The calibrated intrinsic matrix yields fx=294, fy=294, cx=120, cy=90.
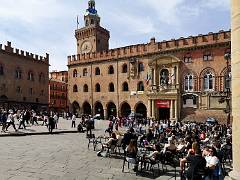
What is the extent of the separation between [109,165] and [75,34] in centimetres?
4835

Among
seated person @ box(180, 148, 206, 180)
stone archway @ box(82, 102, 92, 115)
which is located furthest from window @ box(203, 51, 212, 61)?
seated person @ box(180, 148, 206, 180)

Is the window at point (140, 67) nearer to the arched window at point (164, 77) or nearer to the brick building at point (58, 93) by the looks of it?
the arched window at point (164, 77)

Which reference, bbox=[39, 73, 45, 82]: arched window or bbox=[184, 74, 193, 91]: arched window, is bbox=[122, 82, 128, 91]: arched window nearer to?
bbox=[184, 74, 193, 91]: arched window

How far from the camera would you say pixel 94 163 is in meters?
11.2

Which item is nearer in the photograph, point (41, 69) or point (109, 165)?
point (109, 165)

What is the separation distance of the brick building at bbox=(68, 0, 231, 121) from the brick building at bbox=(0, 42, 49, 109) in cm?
469

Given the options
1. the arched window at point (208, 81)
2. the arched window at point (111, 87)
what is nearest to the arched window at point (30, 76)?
the arched window at point (111, 87)

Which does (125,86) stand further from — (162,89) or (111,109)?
(162,89)

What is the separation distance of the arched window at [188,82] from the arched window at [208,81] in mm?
1661

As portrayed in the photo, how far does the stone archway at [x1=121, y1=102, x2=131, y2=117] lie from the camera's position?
4222 centimetres

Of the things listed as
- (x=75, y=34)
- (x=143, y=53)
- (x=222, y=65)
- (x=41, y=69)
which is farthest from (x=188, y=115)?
(x=75, y=34)

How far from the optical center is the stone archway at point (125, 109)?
42.2m

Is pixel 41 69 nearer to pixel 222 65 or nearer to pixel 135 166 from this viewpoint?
pixel 222 65

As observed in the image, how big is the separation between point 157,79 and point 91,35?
20.2 metres
